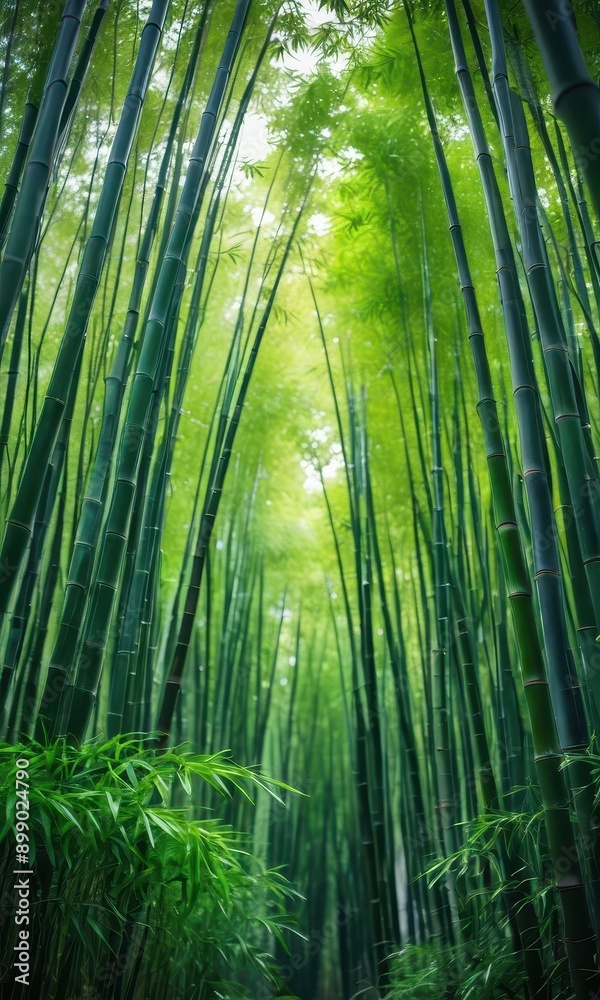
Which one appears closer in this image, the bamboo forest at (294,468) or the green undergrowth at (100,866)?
the green undergrowth at (100,866)

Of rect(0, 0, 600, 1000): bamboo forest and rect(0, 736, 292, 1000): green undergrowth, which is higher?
rect(0, 0, 600, 1000): bamboo forest

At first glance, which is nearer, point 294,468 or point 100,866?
point 100,866

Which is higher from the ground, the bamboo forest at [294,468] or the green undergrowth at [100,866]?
the bamboo forest at [294,468]

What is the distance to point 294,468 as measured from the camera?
5.42 m

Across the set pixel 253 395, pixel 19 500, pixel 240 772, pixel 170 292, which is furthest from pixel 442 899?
pixel 253 395

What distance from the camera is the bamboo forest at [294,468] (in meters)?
1.63

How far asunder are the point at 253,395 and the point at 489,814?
3204 mm

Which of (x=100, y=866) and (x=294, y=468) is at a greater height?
(x=294, y=468)

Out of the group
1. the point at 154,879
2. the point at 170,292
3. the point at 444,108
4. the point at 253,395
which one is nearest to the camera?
the point at 154,879

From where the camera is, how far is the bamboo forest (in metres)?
1.63

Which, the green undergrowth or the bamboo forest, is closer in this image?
the green undergrowth

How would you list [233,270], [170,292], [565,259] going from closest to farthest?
[170,292] < [565,259] < [233,270]

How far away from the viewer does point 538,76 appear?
9.00ft

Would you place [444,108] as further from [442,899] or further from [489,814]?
[442,899]
